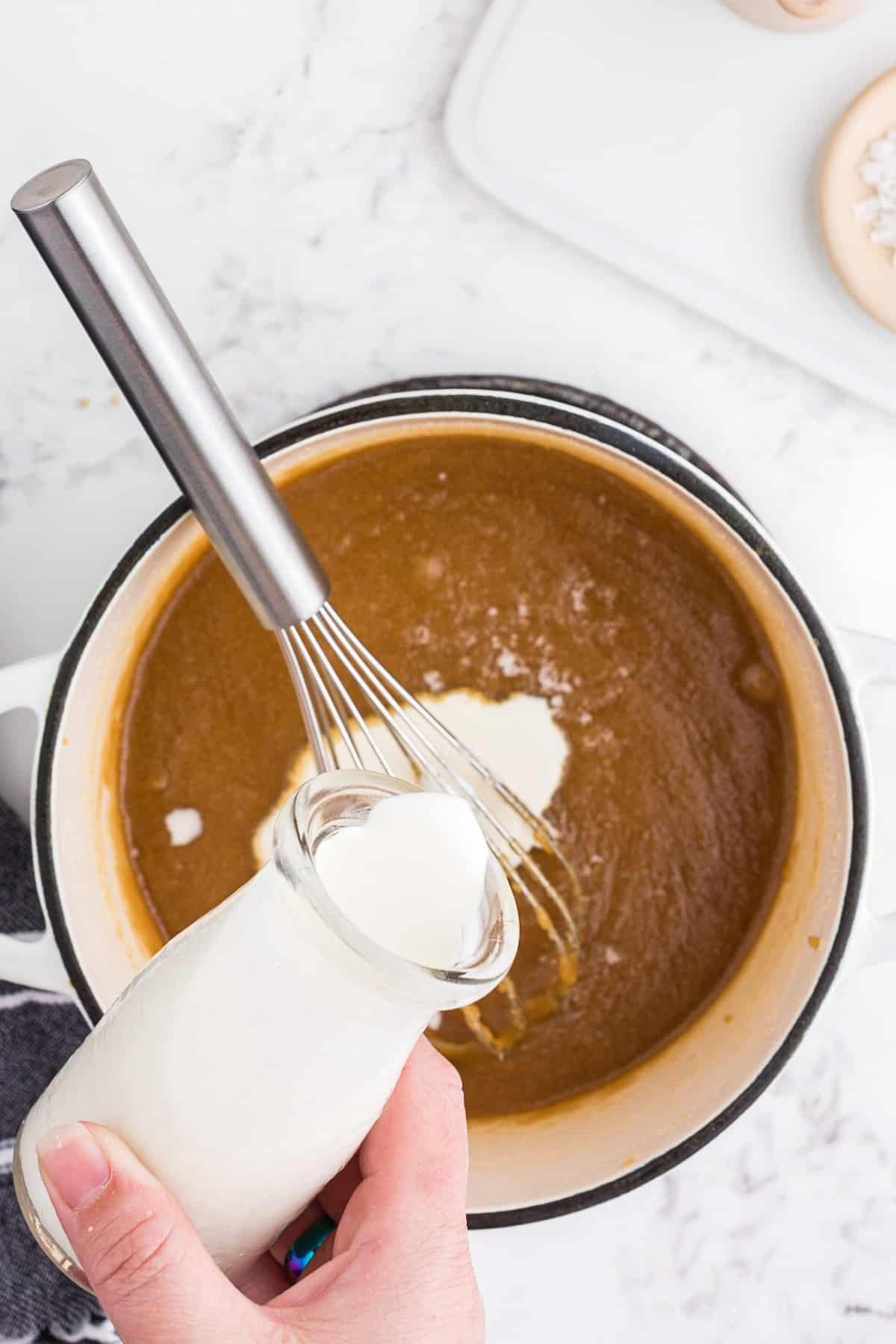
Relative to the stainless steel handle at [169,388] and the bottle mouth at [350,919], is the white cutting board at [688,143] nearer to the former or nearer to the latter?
the stainless steel handle at [169,388]

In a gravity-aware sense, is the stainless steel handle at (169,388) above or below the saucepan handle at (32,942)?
above

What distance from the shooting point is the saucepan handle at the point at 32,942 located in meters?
0.63

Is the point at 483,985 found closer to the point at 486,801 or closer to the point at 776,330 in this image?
the point at 486,801

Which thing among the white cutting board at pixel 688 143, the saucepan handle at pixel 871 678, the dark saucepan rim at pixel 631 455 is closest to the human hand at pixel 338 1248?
the dark saucepan rim at pixel 631 455

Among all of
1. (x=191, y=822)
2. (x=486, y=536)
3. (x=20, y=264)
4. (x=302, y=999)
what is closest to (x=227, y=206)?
(x=20, y=264)

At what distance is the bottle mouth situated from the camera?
36 cm

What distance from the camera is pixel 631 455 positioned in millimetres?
621

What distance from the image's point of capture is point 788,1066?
75 cm

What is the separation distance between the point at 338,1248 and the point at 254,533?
35 centimetres

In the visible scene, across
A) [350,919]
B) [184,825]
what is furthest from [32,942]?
[350,919]

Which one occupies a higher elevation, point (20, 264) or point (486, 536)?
point (20, 264)

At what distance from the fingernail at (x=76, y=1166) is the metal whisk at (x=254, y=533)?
24cm

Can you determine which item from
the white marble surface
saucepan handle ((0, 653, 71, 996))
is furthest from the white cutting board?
saucepan handle ((0, 653, 71, 996))

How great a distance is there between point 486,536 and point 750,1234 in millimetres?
508
